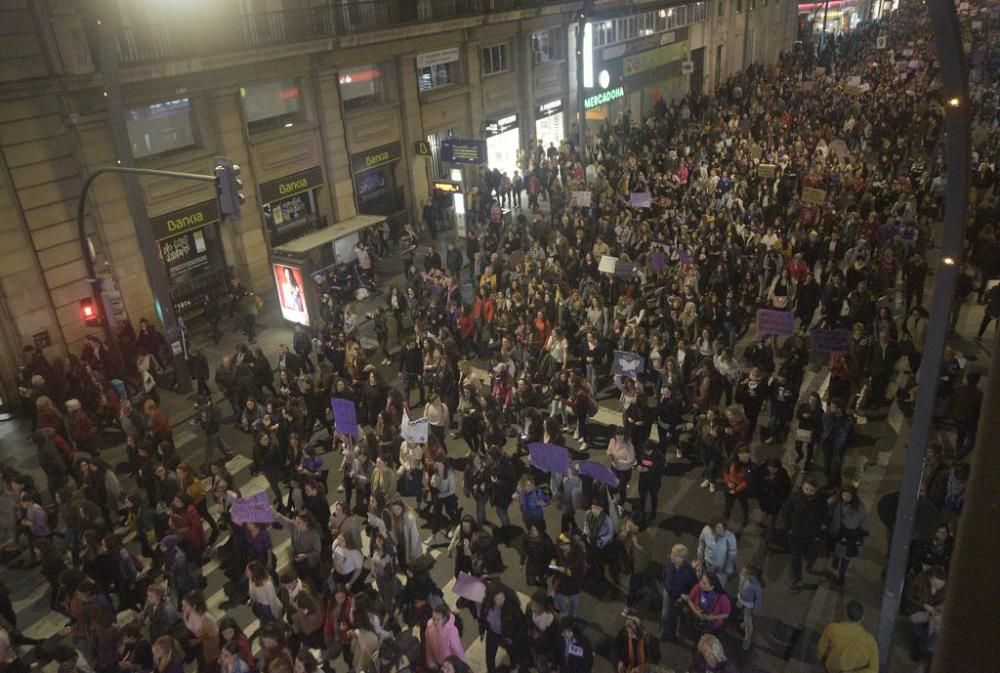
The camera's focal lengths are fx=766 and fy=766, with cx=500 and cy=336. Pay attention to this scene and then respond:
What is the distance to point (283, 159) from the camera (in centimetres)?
2333

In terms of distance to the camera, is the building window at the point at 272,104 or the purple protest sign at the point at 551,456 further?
the building window at the point at 272,104

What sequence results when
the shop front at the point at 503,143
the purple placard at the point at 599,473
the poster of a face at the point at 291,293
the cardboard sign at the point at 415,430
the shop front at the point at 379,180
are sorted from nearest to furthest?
the purple placard at the point at 599,473 → the cardboard sign at the point at 415,430 → the poster of a face at the point at 291,293 → the shop front at the point at 379,180 → the shop front at the point at 503,143

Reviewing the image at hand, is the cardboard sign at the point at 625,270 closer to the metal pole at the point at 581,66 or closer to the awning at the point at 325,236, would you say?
the awning at the point at 325,236

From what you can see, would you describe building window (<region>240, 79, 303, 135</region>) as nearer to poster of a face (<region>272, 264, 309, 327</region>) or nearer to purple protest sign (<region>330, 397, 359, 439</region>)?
poster of a face (<region>272, 264, 309, 327</region>)

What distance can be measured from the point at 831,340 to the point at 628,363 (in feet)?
11.0

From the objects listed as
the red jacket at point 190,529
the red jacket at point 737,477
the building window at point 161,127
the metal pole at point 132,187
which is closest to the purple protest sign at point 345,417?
the red jacket at point 190,529

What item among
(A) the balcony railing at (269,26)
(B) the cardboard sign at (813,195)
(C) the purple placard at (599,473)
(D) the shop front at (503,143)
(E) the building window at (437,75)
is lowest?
(D) the shop front at (503,143)

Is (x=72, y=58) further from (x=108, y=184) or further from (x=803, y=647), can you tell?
(x=803, y=647)

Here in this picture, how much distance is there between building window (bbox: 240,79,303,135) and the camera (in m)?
22.7

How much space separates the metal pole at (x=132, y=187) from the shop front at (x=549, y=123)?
→ 2299 cm

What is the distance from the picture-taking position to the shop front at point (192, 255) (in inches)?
803

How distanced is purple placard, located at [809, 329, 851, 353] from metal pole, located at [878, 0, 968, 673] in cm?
538

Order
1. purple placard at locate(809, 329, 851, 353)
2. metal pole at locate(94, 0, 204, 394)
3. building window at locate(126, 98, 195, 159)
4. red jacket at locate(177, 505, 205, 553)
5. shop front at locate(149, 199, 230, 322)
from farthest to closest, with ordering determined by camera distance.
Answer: shop front at locate(149, 199, 230, 322), building window at locate(126, 98, 195, 159), metal pole at locate(94, 0, 204, 394), purple placard at locate(809, 329, 851, 353), red jacket at locate(177, 505, 205, 553)

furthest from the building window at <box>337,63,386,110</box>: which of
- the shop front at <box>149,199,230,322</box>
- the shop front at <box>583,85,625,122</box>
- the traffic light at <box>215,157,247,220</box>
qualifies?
the shop front at <box>583,85,625,122</box>
